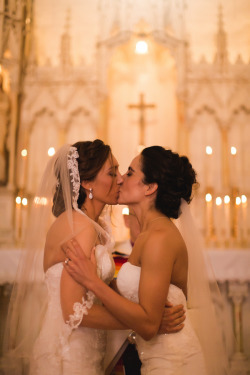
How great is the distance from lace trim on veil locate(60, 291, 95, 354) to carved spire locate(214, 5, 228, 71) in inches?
215

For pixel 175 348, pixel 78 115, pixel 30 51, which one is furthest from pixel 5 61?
pixel 175 348

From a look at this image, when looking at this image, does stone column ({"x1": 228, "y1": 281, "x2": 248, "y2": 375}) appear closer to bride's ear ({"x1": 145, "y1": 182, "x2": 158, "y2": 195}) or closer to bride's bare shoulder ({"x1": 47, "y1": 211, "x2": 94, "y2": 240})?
bride's ear ({"x1": 145, "y1": 182, "x2": 158, "y2": 195})

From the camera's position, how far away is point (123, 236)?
658 cm

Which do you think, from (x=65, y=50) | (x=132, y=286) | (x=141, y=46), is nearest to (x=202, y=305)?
(x=132, y=286)

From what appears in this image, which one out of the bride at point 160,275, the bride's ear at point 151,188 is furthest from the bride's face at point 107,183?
the bride's ear at point 151,188

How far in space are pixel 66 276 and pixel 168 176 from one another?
90cm

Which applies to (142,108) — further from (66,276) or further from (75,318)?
(75,318)

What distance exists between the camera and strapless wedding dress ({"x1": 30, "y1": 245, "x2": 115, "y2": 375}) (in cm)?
232

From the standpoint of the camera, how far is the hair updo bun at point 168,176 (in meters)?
2.50

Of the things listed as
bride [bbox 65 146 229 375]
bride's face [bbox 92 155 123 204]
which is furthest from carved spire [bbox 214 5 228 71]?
bride [bbox 65 146 229 375]

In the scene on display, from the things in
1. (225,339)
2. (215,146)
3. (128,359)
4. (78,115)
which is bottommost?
(225,339)

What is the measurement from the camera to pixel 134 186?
2639 mm

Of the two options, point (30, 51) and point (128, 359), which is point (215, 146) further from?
point (128, 359)

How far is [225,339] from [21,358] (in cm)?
253
